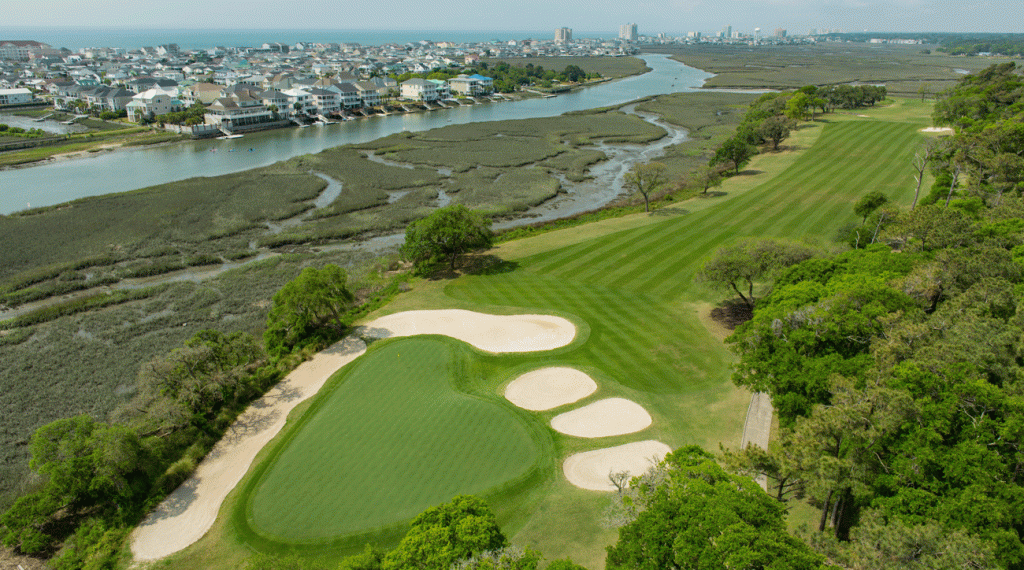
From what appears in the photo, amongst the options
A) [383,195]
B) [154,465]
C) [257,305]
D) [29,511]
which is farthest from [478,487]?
[383,195]

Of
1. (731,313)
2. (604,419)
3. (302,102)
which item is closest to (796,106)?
(731,313)

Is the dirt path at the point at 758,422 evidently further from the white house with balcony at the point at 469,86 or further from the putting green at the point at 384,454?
the white house with balcony at the point at 469,86

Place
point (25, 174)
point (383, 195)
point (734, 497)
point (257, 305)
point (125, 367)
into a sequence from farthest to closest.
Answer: point (25, 174)
point (383, 195)
point (257, 305)
point (125, 367)
point (734, 497)

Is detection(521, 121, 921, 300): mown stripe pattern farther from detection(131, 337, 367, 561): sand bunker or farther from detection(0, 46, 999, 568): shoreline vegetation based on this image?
detection(131, 337, 367, 561): sand bunker

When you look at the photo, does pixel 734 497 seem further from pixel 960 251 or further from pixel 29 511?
pixel 29 511

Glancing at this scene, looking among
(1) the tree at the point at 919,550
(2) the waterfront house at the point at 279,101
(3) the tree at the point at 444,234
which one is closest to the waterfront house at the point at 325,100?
(2) the waterfront house at the point at 279,101

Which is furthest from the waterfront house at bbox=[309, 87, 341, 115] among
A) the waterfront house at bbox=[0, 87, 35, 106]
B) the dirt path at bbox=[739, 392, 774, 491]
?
the dirt path at bbox=[739, 392, 774, 491]

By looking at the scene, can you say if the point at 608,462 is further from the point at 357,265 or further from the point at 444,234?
the point at 357,265
